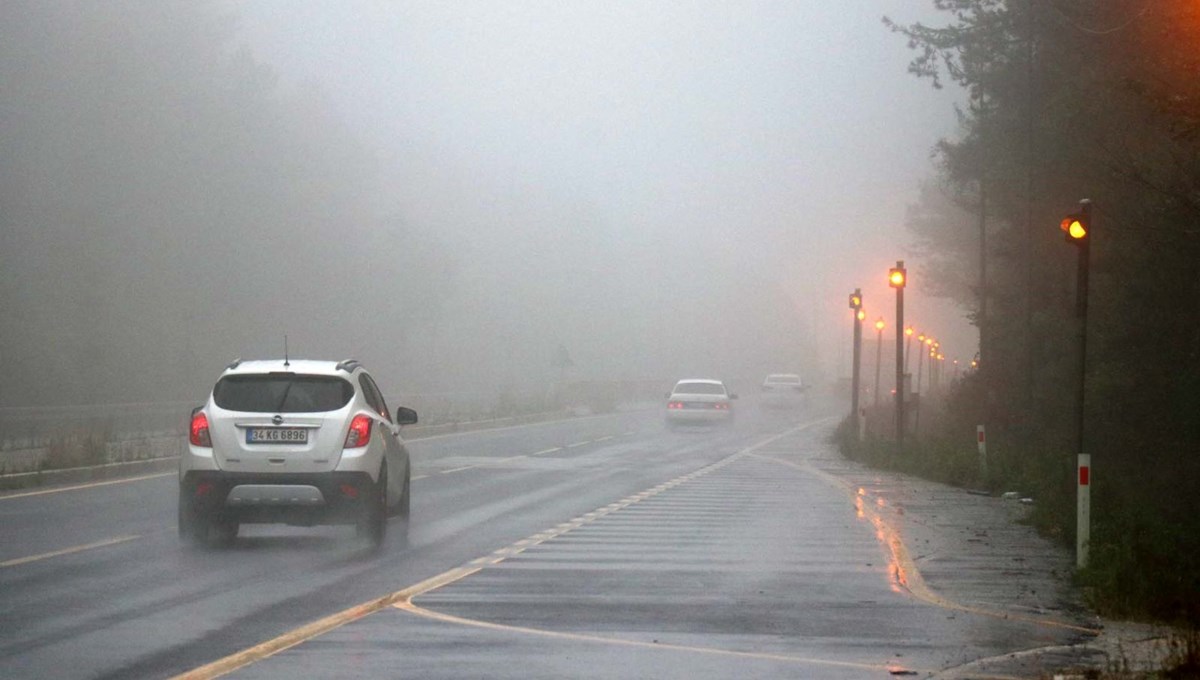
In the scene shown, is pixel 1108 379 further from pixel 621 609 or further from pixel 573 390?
pixel 573 390

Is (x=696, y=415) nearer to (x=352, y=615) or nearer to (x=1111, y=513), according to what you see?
(x=1111, y=513)

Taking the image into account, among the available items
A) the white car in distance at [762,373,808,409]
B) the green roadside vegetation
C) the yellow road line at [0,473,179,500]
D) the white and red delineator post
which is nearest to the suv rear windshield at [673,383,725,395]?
the green roadside vegetation

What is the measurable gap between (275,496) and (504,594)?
413cm

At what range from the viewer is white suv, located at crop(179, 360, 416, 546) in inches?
651

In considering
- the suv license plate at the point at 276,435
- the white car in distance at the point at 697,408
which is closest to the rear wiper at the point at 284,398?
the suv license plate at the point at 276,435

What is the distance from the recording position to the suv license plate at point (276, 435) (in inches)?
658

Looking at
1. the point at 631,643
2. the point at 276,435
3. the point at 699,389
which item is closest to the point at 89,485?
the point at 276,435

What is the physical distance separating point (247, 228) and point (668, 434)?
35387 millimetres

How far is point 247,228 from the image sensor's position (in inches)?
3191

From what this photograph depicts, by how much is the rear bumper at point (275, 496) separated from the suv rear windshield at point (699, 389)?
41591 mm

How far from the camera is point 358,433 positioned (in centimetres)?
1695

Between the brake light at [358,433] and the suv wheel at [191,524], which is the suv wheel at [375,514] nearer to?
the brake light at [358,433]

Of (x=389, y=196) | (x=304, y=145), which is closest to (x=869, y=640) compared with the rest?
(x=304, y=145)

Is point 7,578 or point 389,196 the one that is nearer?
point 7,578
